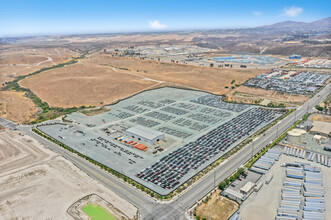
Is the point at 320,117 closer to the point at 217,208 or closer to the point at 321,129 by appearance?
the point at 321,129

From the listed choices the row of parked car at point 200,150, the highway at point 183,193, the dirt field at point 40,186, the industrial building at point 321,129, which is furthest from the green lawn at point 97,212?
the industrial building at point 321,129

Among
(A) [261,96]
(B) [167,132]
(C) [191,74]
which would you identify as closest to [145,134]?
(B) [167,132]

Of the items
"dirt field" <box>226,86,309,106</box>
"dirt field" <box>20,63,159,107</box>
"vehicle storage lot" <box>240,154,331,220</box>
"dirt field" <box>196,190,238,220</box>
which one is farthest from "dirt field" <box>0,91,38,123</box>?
"dirt field" <box>226,86,309,106</box>

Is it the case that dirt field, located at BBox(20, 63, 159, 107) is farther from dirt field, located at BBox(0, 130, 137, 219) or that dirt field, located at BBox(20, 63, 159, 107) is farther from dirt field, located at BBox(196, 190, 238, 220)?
dirt field, located at BBox(196, 190, 238, 220)

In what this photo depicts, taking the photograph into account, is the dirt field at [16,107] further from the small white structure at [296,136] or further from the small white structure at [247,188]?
the small white structure at [296,136]

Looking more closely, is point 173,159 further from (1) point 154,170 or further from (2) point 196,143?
(2) point 196,143
